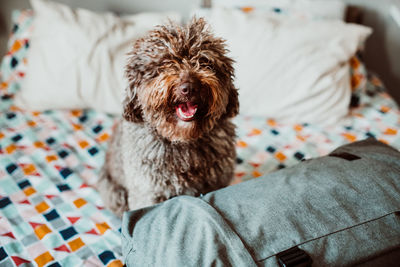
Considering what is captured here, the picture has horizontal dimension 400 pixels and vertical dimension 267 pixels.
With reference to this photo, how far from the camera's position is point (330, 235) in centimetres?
99

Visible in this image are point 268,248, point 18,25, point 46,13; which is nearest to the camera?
point 268,248

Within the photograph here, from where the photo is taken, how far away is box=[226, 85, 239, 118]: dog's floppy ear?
51.7 inches

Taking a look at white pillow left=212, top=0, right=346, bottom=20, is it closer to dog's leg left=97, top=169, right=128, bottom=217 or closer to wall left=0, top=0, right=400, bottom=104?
wall left=0, top=0, right=400, bottom=104

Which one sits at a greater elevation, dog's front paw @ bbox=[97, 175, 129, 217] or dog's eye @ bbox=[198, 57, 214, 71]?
dog's eye @ bbox=[198, 57, 214, 71]

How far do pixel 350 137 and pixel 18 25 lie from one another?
2459 mm

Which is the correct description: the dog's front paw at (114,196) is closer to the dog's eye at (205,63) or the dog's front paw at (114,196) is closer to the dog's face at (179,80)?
the dog's face at (179,80)

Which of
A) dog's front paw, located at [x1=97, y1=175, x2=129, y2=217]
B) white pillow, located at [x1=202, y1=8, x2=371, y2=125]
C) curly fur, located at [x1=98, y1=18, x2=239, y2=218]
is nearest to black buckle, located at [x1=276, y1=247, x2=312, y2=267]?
curly fur, located at [x1=98, y1=18, x2=239, y2=218]

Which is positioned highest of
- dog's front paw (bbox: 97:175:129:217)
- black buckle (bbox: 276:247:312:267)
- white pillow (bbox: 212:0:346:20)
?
white pillow (bbox: 212:0:346:20)

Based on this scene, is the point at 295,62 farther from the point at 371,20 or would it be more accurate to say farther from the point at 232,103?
the point at 371,20

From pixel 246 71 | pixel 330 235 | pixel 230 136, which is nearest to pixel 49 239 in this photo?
pixel 230 136

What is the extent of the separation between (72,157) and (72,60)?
639 mm

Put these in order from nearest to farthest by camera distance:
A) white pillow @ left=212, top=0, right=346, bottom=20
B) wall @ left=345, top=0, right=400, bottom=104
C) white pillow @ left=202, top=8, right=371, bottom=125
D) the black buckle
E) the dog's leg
Answer: the black buckle
the dog's leg
white pillow @ left=202, top=8, right=371, bottom=125
white pillow @ left=212, top=0, right=346, bottom=20
wall @ left=345, top=0, right=400, bottom=104

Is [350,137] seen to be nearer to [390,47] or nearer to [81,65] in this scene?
[390,47]

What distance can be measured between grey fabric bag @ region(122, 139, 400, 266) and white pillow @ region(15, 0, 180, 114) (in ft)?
3.85
